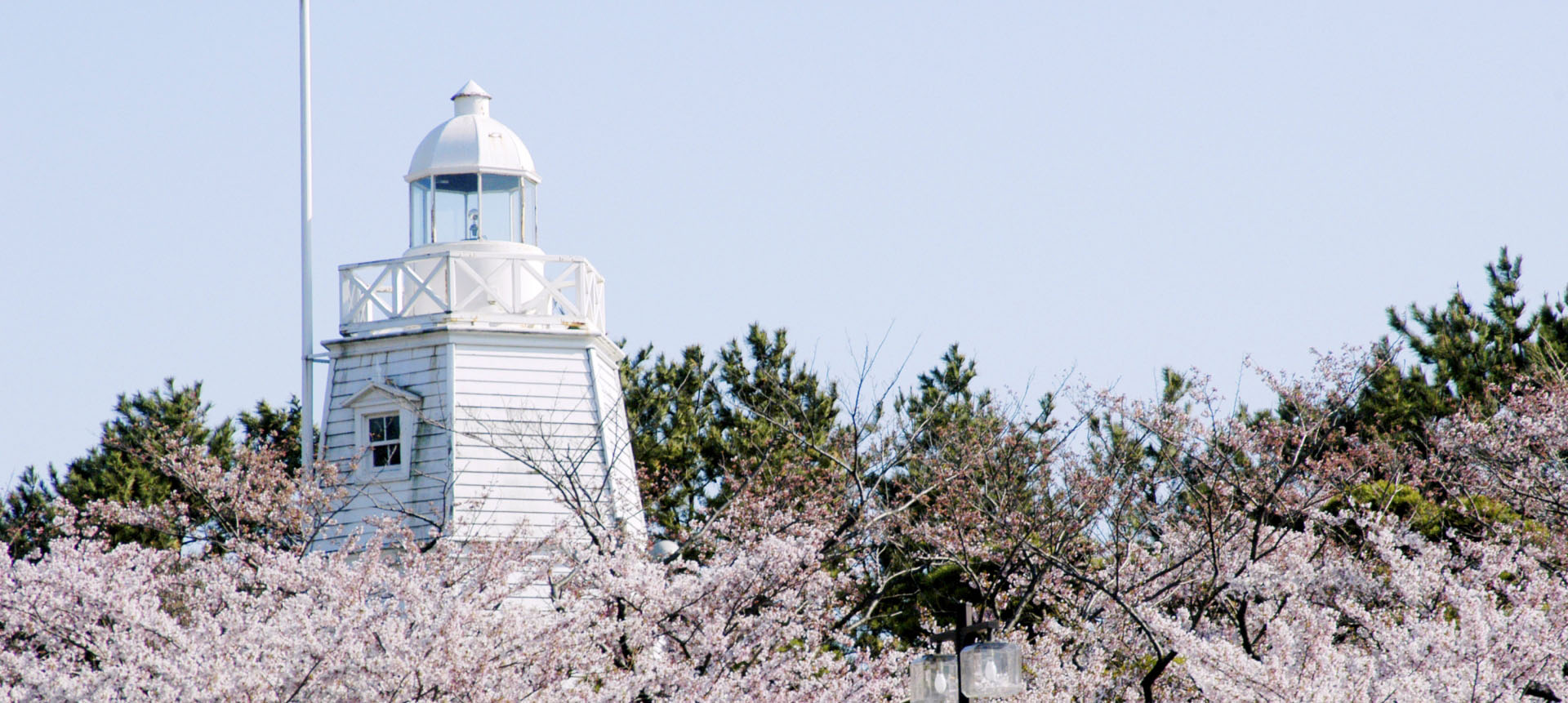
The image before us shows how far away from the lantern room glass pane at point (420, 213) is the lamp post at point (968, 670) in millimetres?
9163

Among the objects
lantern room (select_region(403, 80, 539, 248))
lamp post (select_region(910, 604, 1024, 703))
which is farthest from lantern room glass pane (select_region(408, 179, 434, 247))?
lamp post (select_region(910, 604, 1024, 703))

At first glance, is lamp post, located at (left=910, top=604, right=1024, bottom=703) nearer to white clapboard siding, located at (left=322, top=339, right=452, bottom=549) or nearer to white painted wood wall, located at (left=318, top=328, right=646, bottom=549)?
white painted wood wall, located at (left=318, top=328, right=646, bottom=549)

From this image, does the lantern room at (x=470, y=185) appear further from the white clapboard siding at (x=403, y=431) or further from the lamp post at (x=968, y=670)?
the lamp post at (x=968, y=670)

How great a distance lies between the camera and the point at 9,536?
805 inches

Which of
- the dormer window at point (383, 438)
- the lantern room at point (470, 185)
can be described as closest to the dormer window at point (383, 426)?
the dormer window at point (383, 438)

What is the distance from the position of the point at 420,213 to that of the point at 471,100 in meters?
1.22

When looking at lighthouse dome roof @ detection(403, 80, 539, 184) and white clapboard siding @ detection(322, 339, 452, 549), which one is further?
lighthouse dome roof @ detection(403, 80, 539, 184)

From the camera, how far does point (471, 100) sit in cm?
1691

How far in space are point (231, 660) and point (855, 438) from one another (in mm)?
5296

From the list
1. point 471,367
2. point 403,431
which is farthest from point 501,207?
point 403,431

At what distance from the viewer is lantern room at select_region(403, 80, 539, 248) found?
16.6 meters

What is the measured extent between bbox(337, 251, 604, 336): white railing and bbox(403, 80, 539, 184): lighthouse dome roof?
92 centimetres

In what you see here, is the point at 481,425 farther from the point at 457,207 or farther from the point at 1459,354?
the point at 1459,354

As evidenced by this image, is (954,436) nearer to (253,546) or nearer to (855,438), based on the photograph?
(855,438)
